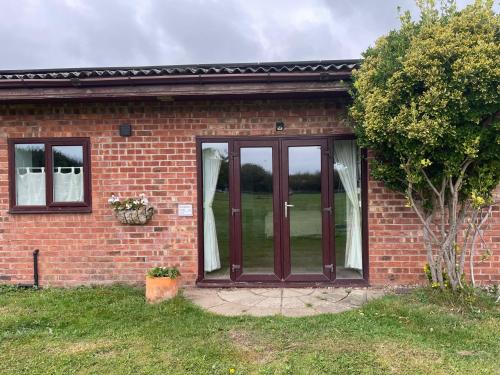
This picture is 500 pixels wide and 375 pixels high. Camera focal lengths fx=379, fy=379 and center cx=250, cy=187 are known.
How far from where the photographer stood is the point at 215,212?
18.7 feet

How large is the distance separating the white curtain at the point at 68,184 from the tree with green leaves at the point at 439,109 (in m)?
4.03

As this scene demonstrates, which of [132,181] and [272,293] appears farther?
[132,181]

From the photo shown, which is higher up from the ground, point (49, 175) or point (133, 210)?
point (49, 175)

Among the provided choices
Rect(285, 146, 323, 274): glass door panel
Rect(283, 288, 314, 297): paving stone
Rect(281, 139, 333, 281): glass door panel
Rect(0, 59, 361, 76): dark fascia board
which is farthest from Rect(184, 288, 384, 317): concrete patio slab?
Rect(0, 59, 361, 76): dark fascia board

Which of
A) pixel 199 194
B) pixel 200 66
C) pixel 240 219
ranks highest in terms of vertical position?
pixel 200 66

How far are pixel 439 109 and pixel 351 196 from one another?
2012 mm

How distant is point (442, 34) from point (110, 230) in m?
4.90

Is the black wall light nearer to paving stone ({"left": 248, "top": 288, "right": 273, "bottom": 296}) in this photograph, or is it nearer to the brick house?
the brick house

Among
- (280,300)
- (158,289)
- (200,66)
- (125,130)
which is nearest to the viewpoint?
(158,289)

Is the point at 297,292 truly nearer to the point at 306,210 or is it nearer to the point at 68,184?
the point at 306,210

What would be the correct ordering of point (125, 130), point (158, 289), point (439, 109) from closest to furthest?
point (439, 109) → point (158, 289) → point (125, 130)

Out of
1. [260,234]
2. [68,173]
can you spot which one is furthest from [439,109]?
[68,173]

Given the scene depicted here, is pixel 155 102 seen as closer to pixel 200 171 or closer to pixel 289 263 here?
pixel 200 171

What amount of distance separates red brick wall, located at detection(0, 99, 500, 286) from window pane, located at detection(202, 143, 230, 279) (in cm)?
23
